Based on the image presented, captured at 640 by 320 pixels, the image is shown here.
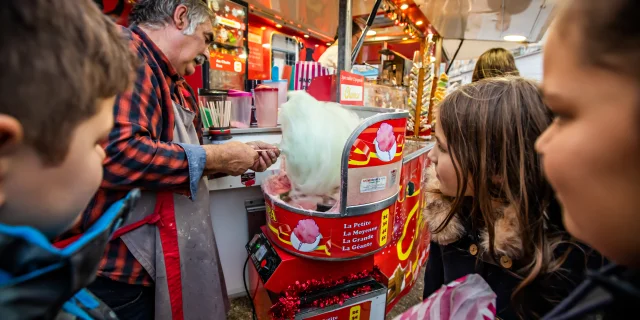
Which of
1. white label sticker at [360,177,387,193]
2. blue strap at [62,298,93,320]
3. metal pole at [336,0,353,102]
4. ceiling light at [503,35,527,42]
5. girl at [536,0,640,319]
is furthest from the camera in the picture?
ceiling light at [503,35,527,42]

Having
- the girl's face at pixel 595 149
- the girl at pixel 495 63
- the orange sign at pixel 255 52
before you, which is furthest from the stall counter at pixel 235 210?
the orange sign at pixel 255 52

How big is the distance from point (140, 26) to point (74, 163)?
118cm

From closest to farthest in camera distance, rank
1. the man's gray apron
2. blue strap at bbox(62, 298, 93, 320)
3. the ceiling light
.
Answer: blue strap at bbox(62, 298, 93, 320) → the man's gray apron → the ceiling light

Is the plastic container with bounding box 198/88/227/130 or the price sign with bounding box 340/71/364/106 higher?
the price sign with bounding box 340/71/364/106

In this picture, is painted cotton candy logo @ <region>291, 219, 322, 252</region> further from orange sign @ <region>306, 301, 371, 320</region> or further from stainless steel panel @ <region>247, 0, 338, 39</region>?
stainless steel panel @ <region>247, 0, 338, 39</region>

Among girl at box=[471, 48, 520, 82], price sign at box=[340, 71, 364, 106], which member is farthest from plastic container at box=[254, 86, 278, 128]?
girl at box=[471, 48, 520, 82]

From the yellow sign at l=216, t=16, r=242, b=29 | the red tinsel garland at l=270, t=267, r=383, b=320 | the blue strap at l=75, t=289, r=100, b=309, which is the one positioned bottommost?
the red tinsel garland at l=270, t=267, r=383, b=320

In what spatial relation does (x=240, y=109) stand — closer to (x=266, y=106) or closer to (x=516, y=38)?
(x=266, y=106)

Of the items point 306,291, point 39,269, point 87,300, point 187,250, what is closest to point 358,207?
point 306,291

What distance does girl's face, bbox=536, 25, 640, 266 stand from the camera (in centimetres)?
33

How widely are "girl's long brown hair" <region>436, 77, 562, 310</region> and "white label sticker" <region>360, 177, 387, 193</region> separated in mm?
368

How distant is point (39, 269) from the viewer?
0.44 metres

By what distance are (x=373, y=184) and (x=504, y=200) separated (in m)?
0.53

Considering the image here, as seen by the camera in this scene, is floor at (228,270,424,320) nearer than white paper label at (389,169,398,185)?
No
